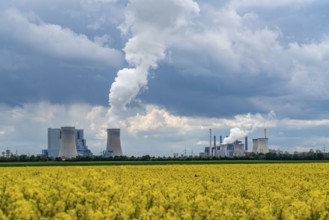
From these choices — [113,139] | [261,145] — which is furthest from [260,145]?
[113,139]

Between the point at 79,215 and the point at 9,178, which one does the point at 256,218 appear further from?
Answer: the point at 9,178

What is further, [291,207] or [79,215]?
[291,207]

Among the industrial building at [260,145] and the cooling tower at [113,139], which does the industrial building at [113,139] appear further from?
the industrial building at [260,145]

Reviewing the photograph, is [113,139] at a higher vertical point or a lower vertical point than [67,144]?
higher

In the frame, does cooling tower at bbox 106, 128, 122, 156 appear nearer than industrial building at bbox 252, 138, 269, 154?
Yes

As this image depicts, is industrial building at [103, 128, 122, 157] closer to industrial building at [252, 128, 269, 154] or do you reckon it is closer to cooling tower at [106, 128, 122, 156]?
cooling tower at [106, 128, 122, 156]

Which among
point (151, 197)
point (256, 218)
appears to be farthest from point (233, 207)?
point (151, 197)

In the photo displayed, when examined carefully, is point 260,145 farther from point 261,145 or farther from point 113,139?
point 113,139

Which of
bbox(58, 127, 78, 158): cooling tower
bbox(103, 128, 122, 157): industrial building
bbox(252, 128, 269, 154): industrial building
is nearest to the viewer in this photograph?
bbox(58, 127, 78, 158): cooling tower

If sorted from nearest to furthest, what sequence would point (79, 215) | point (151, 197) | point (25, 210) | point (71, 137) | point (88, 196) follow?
point (25, 210) < point (79, 215) < point (88, 196) < point (151, 197) < point (71, 137)

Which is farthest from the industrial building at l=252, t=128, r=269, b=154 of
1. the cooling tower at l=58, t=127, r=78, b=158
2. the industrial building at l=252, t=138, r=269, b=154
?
the cooling tower at l=58, t=127, r=78, b=158

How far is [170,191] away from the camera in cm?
1231

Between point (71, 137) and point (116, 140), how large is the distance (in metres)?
11.4

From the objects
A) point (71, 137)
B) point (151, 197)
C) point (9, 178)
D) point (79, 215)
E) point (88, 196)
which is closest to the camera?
point (79, 215)
